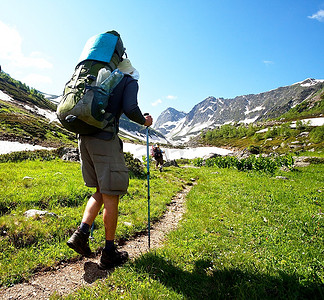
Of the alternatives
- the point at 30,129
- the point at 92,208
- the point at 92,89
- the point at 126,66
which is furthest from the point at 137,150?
the point at 92,89

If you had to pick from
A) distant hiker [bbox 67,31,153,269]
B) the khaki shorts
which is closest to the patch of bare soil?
distant hiker [bbox 67,31,153,269]

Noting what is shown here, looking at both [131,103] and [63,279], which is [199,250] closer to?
Answer: [63,279]

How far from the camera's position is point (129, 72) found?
401 centimetres

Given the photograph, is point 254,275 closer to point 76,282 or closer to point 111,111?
point 76,282

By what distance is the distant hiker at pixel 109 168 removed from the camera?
3.54m

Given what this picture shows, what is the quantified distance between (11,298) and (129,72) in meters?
4.28

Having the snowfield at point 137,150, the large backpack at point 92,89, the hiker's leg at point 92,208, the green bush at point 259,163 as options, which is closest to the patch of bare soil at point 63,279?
the hiker's leg at point 92,208

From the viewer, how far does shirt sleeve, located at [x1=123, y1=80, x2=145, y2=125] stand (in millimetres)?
3666

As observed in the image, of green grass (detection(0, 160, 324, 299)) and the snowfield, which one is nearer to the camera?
green grass (detection(0, 160, 324, 299))

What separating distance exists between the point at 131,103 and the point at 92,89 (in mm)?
709

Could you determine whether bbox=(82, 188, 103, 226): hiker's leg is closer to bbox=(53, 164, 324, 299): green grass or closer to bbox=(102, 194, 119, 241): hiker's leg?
bbox=(102, 194, 119, 241): hiker's leg

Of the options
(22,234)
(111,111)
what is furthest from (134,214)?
(111,111)

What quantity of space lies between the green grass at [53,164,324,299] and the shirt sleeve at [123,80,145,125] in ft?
9.20

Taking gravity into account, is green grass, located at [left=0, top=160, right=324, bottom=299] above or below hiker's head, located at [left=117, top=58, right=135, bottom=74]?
below
